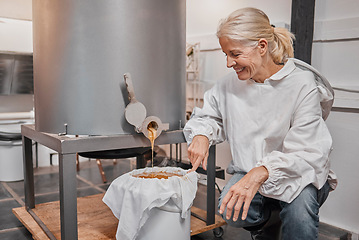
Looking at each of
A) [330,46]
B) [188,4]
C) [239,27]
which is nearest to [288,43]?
[239,27]

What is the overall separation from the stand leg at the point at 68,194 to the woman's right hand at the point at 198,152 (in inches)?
19.9

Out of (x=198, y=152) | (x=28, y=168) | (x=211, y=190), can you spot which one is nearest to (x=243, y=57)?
(x=198, y=152)

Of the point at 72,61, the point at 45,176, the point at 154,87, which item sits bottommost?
the point at 45,176

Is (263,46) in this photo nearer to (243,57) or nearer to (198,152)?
(243,57)

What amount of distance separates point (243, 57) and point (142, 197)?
2.33 ft

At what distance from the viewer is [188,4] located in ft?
10.3

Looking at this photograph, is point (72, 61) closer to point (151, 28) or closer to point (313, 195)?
point (151, 28)

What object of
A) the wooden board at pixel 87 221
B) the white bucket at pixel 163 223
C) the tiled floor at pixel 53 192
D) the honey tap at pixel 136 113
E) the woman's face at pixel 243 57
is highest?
the woman's face at pixel 243 57

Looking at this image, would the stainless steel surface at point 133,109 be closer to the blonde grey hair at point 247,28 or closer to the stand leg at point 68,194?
the stand leg at point 68,194

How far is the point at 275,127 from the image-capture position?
1.56 m

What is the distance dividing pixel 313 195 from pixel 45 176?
8.57 feet

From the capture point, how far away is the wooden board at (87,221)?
1.80 meters

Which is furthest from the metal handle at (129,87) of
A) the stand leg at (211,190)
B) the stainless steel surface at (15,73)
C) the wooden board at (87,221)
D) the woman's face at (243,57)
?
the stainless steel surface at (15,73)

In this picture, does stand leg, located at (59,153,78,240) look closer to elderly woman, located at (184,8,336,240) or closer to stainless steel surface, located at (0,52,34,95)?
elderly woman, located at (184,8,336,240)
